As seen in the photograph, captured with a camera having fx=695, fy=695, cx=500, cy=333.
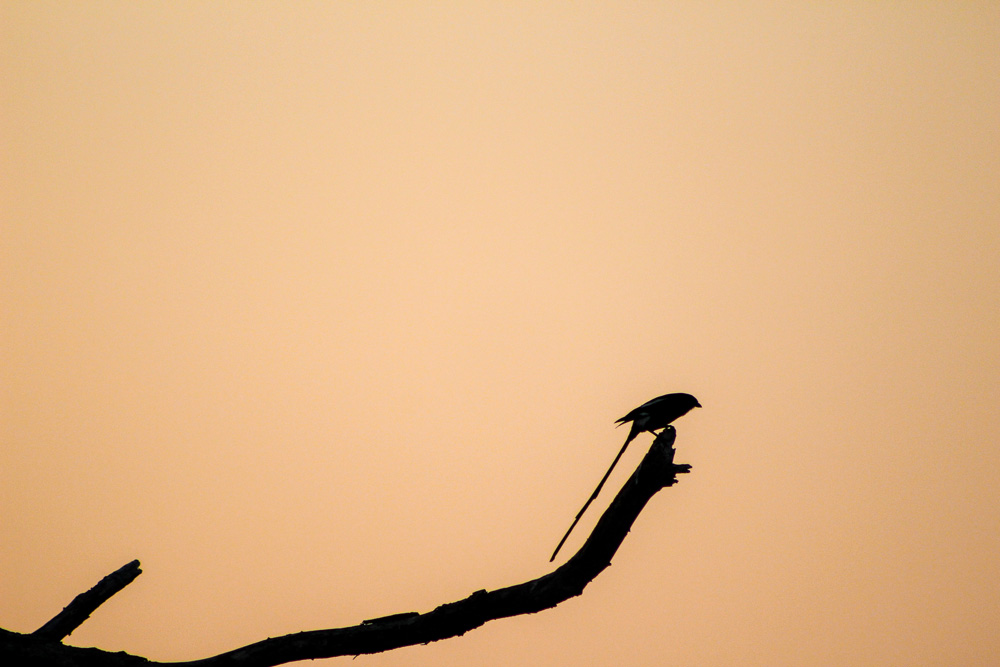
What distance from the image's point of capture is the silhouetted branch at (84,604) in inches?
104

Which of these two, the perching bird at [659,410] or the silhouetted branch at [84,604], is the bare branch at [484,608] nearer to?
the silhouetted branch at [84,604]

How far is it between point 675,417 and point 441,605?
147 cm

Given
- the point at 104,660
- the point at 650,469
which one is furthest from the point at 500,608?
the point at 104,660

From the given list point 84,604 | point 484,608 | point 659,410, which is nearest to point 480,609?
point 484,608

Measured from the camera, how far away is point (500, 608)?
8.27 feet

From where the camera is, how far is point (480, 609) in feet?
8.30

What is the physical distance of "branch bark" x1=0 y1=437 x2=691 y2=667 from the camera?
8.07 feet

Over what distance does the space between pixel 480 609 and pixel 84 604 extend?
1.61 m

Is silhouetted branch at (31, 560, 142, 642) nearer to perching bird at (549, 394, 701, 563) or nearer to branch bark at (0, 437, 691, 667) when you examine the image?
branch bark at (0, 437, 691, 667)

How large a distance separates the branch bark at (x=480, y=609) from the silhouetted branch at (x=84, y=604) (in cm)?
39

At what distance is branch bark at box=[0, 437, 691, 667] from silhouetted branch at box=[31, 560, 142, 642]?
1.28 feet

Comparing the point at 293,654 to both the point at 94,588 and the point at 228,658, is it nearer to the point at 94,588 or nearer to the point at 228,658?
the point at 228,658

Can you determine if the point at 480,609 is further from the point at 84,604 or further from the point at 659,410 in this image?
the point at 84,604

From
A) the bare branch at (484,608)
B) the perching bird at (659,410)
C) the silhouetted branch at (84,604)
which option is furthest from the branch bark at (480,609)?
the perching bird at (659,410)
